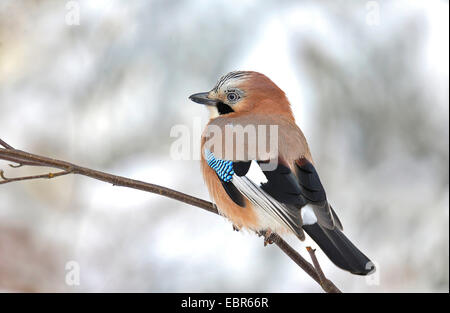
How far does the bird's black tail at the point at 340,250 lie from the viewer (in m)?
1.13

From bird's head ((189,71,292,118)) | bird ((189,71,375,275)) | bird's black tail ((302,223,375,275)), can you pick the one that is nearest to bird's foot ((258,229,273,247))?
bird ((189,71,375,275))

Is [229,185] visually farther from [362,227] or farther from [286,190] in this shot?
[362,227]

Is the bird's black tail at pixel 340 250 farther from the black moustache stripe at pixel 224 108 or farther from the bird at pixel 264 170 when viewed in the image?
the black moustache stripe at pixel 224 108

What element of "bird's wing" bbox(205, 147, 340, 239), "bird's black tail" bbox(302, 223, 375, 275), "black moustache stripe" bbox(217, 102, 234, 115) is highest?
"black moustache stripe" bbox(217, 102, 234, 115)

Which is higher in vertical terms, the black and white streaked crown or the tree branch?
the black and white streaked crown

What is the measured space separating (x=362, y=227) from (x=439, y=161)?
20.7 inches

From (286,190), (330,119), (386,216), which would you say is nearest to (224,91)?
(286,190)

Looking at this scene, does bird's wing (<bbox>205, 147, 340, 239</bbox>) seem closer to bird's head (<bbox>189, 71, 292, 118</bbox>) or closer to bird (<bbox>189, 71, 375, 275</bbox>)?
bird (<bbox>189, 71, 375, 275</bbox>)

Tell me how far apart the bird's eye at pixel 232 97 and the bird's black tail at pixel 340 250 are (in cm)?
46

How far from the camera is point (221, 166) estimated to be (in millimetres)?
1507

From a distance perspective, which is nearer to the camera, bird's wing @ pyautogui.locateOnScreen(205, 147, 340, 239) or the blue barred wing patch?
bird's wing @ pyautogui.locateOnScreen(205, 147, 340, 239)

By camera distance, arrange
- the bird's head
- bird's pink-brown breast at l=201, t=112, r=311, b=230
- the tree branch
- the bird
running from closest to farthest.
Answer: the tree branch < the bird < bird's pink-brown breast at l=201, t=112, r=311, b=230 < the bird's head

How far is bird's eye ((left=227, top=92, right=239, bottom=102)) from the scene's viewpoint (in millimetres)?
1609
